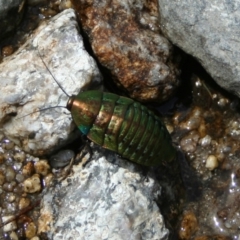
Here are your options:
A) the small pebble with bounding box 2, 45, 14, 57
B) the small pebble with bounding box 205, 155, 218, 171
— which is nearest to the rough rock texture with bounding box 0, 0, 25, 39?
the small pebble with bounding box 2, 45, 14, 57

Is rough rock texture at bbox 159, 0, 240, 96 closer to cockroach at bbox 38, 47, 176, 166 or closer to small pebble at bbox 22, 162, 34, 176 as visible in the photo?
cockroach at bbox 38, 47, 176, 166

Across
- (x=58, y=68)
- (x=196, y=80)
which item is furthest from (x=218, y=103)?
(x=58, y=68)

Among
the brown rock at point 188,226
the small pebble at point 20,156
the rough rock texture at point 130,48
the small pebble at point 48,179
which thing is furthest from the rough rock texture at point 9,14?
the brown rock at point 188,226

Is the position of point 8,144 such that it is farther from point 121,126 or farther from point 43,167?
point 121,126

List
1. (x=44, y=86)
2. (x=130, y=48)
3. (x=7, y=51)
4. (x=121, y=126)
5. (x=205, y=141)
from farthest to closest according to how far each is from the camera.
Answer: (x=7, y=51), (x=205, y=141), (x=130, y=48), (x=44, y=86), (x=121, y=126)

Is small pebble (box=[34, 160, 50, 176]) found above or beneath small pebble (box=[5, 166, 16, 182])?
beneath

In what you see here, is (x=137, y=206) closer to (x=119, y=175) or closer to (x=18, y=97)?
(x=119, y=175)

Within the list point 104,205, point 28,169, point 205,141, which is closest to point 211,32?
point 205,141
